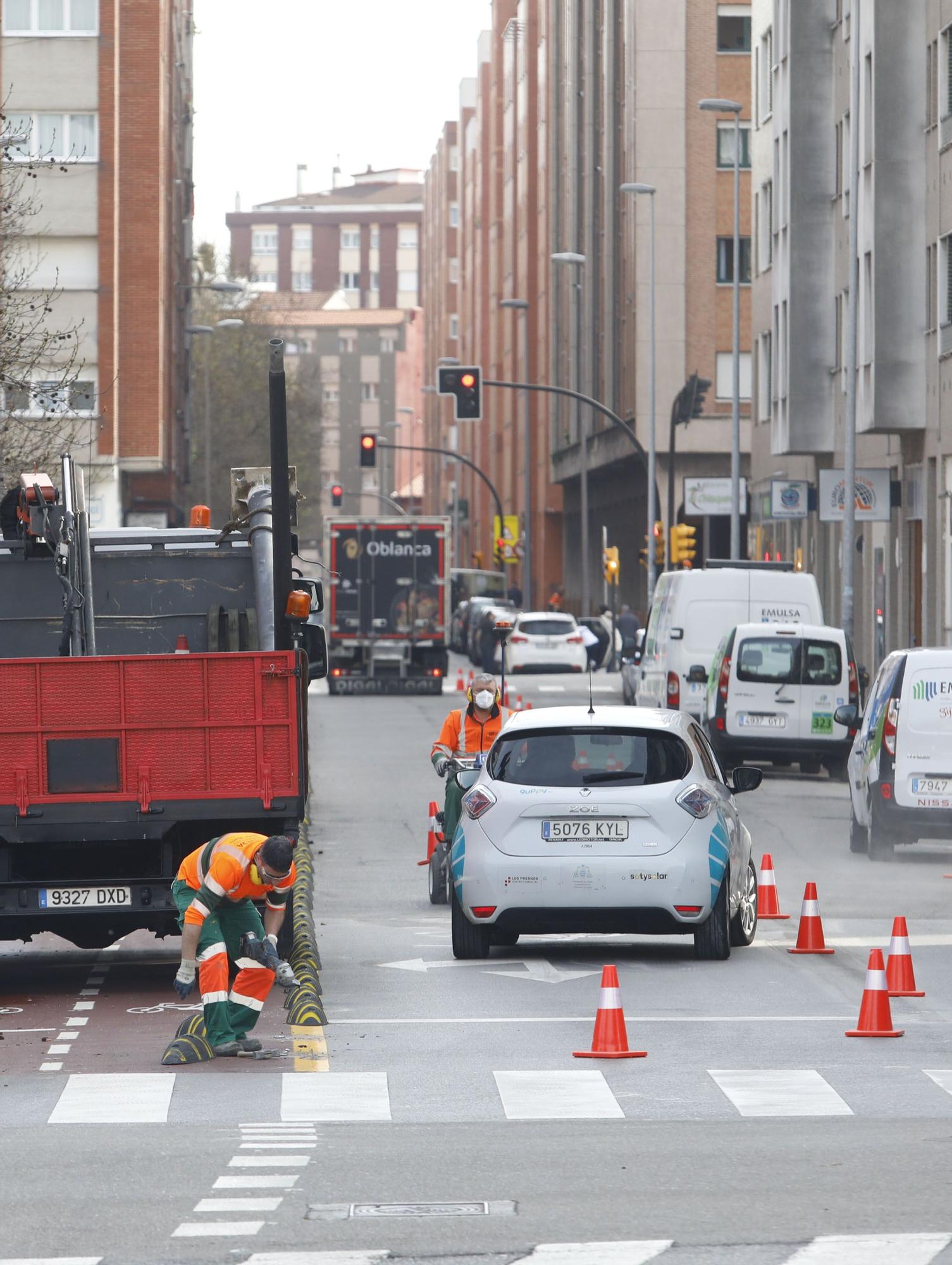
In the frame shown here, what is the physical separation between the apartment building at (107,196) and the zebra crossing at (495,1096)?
47.2 metres

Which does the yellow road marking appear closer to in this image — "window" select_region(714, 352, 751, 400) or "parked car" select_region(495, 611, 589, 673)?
"parked car" select_region(495, 611, 589, 673)

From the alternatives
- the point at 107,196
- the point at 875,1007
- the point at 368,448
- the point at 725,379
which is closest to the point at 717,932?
the point at 875,1007

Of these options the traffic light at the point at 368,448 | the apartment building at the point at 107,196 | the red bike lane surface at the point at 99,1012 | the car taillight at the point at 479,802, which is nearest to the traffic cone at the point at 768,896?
the car taillight at the point at 479,802

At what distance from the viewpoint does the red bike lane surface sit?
11023 mm

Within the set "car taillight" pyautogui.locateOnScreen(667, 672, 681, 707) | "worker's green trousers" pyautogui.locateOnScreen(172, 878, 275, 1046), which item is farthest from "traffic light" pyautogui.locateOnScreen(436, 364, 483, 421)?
"worker's green trousers" pyautogui.locateOnScreen(172, 878, 275, 1046)

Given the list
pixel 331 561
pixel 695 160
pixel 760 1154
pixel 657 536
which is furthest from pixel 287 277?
pixel 760 1154

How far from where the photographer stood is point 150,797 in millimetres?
12938

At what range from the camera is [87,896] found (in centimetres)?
1310

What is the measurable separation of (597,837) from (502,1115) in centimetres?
460

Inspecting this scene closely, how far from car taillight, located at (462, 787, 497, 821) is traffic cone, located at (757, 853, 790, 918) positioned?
3.31 meters

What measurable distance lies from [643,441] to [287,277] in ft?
393

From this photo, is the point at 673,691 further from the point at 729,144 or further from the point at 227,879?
the point at 729,144

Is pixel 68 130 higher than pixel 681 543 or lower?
higher

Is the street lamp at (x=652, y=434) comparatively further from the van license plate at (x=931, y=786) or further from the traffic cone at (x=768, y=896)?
the traffic cone at (x=768, y=896)
